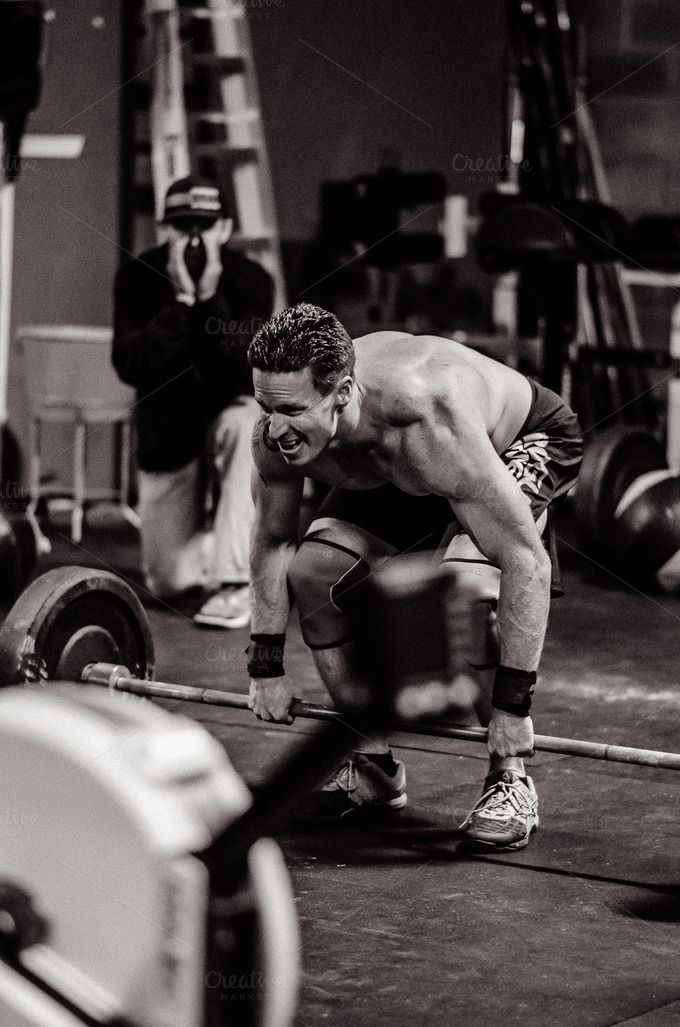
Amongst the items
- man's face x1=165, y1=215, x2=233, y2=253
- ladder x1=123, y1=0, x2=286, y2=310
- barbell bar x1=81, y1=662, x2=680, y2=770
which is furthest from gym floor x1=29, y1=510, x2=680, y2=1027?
ladder x1=123, y1=0, x2=286, y2=310

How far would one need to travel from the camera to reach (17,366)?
632 centimetres

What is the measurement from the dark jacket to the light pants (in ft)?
0.22

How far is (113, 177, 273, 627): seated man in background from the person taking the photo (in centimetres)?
460

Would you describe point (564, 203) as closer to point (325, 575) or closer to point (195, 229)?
point (195, 229)

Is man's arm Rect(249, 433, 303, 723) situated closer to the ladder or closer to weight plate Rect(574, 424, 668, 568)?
weight plate Rect(574, 424, 668, 568)

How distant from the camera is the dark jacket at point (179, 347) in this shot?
4.59m

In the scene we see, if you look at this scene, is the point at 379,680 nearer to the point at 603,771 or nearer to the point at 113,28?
the point at 603,771

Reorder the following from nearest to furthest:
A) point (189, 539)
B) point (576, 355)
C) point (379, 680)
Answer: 1. point (379, 680)
2. point (189, 539)
3. point (576, 355)

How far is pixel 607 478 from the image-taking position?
519 centimetres

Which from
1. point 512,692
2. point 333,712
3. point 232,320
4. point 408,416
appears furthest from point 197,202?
point 333,712

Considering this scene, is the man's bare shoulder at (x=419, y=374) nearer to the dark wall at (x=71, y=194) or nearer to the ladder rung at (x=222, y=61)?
the dark wall at (x=71, y=194)

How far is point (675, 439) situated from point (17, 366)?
9.48ft

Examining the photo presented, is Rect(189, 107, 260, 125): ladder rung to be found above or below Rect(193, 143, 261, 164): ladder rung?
above

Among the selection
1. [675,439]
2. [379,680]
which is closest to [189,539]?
[675,439]
